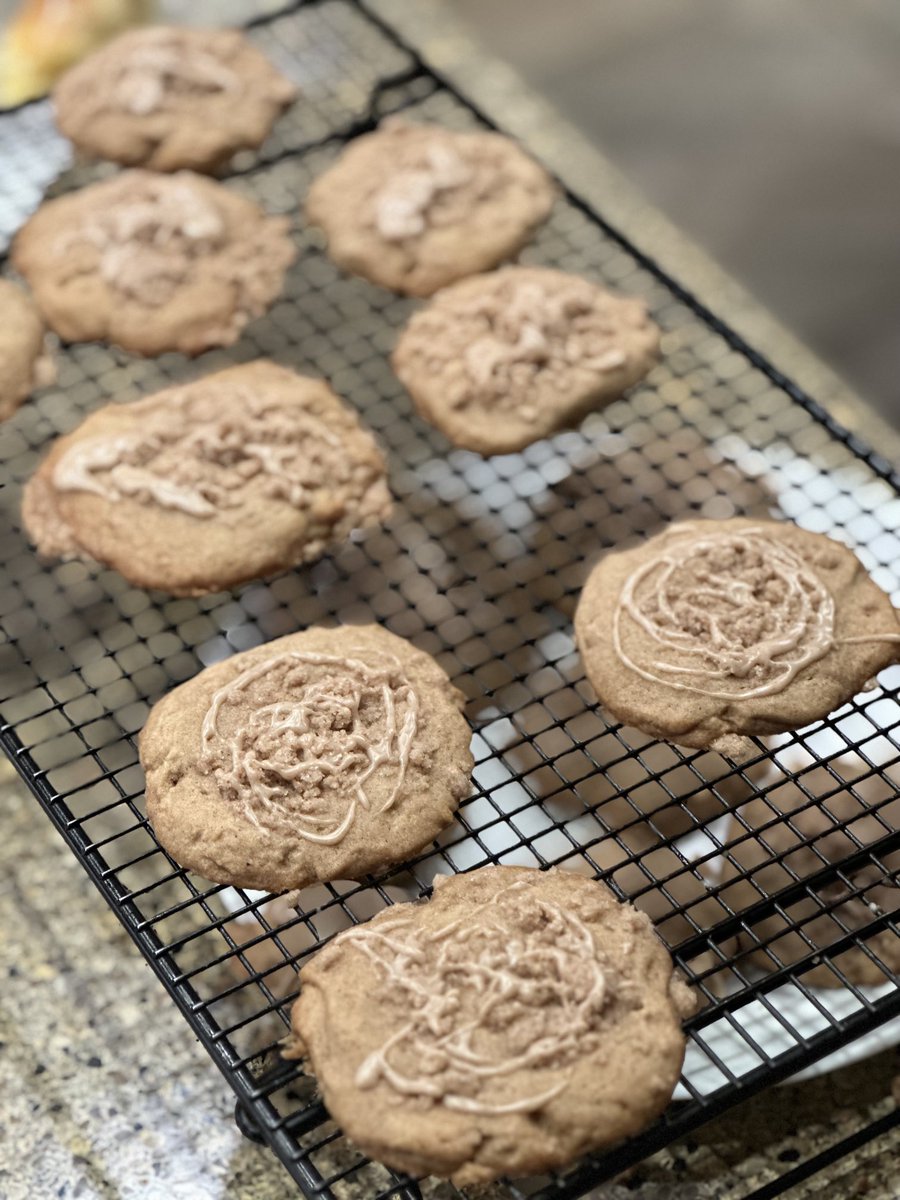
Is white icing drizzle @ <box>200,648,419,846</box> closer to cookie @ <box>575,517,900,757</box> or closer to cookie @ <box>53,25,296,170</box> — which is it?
cookie @ <box>575,517,900,757</box>

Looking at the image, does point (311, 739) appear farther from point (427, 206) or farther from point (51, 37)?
point (51, 37)

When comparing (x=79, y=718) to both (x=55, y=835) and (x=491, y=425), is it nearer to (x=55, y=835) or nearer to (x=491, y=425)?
(x=55, y=835)

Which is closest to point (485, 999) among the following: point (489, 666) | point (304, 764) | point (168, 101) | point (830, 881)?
point (304, 764)

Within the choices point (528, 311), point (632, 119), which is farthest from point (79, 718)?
point (632, 119)

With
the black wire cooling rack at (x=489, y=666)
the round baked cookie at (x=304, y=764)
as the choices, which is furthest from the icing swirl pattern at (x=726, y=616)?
the round baked cookie at (x=304, y=764)

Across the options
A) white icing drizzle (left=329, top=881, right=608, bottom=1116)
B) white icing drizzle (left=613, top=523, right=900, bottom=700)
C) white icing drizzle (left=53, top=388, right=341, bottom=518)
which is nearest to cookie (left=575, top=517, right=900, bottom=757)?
white icing drizzle (left=613, top=523, right=900, bottom=700)
